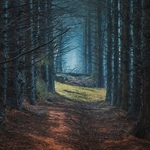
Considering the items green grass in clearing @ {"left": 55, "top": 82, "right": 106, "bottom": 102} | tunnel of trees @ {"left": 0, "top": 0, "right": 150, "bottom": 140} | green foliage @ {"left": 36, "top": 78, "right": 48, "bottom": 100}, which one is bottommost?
green grass in clearing @ {"left": 55, "top": 82, "right": 106, "bottom": 102}

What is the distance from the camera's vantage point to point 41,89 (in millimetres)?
20234

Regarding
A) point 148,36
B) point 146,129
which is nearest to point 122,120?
point 146,129

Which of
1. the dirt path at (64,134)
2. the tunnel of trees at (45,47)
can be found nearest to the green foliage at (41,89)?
the tunnel of trees at (45,47)

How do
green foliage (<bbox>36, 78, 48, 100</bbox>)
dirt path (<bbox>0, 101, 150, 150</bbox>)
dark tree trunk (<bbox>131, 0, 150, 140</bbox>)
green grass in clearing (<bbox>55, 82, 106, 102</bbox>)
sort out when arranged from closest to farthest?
1. dirt path (<bbox>0, 101, 150, 150</bbox>)
2. dark tree trunk (<bbox>131, 0, 150, 140</bbox>)
3. green foliage (<bbox>36, 78, 48, 100</bbox>)
4. green grass in clearing (<bbox>55, 82, 106, 102</bbox>)

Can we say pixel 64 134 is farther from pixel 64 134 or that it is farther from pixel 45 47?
pixel 45 47

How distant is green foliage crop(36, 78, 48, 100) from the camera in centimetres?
1977

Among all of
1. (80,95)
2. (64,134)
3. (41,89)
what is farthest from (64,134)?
(80,95)

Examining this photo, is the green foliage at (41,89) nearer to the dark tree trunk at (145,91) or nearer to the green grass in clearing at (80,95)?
the green grass in clearing at (80,95)

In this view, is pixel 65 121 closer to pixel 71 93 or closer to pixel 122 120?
pixel 122 120

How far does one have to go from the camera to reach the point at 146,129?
8.48 meters

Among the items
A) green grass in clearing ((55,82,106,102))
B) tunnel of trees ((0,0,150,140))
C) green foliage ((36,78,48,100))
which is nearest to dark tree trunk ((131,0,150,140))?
tunnel of trees ((0,0,150,140))

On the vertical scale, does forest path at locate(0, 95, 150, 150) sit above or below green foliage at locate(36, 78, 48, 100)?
below

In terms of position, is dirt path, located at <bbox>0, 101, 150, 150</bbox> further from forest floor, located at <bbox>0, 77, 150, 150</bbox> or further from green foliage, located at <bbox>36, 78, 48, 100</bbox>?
green foliage, located at <bbox>36, 78, 48, 100</bbox>

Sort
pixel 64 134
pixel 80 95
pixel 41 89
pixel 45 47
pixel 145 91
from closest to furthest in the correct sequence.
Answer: pixel 145 91
pixel 64 134
pixel 45 47
pixel 41 89
pixel 80 95
